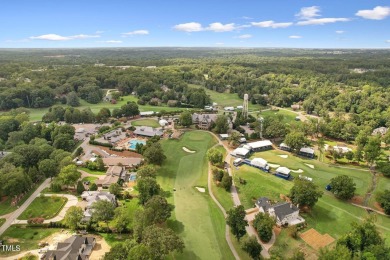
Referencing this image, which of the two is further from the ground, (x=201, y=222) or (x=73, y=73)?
(x=73, y=73)

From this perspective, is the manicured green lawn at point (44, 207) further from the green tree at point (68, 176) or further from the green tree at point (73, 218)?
the green tree at point (73, 218)

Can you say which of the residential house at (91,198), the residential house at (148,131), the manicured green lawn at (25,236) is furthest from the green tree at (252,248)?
the residential house at (148,131)

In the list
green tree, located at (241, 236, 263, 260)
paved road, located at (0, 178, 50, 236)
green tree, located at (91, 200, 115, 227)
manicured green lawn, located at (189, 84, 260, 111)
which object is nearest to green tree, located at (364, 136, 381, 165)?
green tree, located at (241, 236, 263, 260)

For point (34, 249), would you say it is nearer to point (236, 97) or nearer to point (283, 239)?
point (283, 239)

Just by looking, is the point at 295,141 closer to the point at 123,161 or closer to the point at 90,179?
the point at 123,161

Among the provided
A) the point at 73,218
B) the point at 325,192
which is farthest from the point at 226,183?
the point at 73,218

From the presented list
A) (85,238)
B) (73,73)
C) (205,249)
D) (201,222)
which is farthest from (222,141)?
(73,73)
